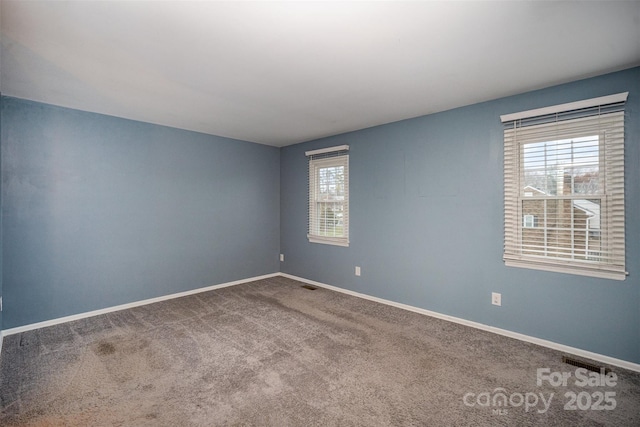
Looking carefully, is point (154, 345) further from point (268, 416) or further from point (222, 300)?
point (268, 416)

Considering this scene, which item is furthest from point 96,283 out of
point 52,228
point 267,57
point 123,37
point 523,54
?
point 523,54

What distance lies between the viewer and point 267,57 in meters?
2.23

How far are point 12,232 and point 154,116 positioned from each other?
6.39 ft

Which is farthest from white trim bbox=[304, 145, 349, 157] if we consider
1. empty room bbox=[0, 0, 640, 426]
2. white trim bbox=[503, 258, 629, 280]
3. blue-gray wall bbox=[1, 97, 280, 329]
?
white trim bbox=[503, 258, 629, 280]

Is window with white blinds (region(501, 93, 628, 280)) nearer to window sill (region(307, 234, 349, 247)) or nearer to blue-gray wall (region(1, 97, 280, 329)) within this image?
window sill (region(307, 234, 349, 247))

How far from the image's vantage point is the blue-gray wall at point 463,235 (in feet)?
8.06

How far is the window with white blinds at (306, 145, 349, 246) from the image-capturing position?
15.0ft

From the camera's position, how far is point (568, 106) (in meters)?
2.64

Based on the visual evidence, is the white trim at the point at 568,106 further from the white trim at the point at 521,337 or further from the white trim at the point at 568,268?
the white trim at the point at 521,337

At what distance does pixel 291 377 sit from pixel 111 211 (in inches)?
122

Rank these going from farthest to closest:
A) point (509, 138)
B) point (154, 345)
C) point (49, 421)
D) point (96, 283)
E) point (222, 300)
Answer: point (222, 300), point (96, 283), point (509, 138), point (154, 345), point (49, 421)

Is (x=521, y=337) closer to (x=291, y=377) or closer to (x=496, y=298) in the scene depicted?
(x=496, y=298)

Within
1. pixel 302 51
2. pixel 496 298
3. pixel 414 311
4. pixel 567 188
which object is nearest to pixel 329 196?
pixel 414 311

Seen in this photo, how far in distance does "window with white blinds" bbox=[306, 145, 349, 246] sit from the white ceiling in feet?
4.41
